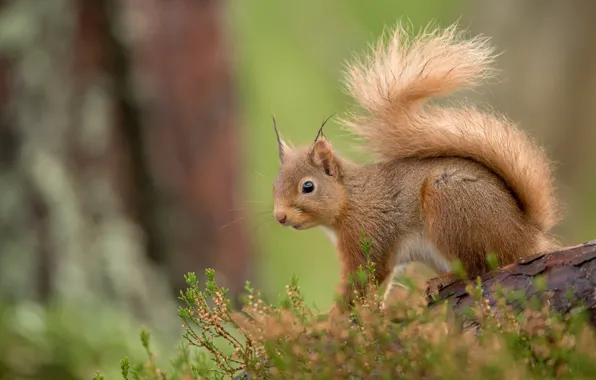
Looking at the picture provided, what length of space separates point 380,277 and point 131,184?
246cm

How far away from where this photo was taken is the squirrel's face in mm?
2389

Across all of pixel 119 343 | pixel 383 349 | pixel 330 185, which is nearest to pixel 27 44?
pixel 119 343

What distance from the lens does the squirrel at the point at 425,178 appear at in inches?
81.0

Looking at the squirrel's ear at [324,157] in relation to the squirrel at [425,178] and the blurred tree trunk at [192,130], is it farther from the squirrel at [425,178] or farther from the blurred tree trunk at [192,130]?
the blurred tree trunk at [192,130]

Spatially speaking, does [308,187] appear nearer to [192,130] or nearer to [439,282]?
[439,282]

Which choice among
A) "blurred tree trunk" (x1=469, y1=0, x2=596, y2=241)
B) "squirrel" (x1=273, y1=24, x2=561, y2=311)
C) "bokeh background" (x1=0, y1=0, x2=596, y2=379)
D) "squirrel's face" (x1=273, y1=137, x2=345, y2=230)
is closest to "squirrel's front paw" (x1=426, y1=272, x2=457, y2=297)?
"squirrel" (x1=273, y1=24, x2=561, y2=311)

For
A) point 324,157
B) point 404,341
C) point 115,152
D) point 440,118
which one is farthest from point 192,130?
point 404,341

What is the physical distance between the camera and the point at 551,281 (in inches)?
68.1

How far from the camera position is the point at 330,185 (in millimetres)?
2428

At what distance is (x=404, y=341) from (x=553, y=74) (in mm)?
5332

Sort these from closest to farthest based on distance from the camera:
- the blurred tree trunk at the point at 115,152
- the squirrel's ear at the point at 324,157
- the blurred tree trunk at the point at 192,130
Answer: the squirrel's ear at the point at 324,157
the blurred tree trunk at the point at 115,152
the blurred tree trunk at the point at 192,130

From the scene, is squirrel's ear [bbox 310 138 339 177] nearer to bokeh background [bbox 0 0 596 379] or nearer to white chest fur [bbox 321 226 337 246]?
white chest fur [bbox 321 226 337 246]

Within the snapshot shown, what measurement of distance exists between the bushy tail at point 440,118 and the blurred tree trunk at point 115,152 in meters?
2.24

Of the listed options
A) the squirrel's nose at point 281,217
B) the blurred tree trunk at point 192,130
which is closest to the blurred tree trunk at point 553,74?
the blurred tree trunk at point 192,130
